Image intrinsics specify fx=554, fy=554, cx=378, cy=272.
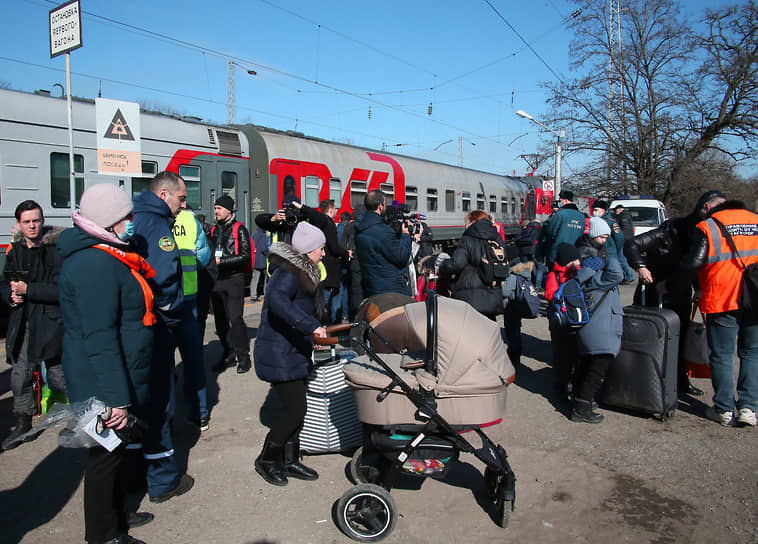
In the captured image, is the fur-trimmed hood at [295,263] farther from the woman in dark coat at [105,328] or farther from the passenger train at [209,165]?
the passenger train at [209,165]

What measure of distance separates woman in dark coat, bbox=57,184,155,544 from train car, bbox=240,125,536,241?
9175 millimetres

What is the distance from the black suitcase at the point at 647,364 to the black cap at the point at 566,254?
74cm

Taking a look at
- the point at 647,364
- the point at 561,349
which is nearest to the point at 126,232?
the point at 561,349

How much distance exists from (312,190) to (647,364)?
393 inches

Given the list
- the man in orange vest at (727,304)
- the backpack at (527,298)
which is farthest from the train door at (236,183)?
the man in orange vest at (727,304)

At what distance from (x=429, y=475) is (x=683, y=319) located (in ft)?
12.8

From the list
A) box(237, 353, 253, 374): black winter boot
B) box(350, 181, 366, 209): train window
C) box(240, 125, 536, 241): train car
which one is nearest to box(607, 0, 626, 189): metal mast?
box(240, 125, 536, 241): train car

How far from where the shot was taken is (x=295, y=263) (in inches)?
149

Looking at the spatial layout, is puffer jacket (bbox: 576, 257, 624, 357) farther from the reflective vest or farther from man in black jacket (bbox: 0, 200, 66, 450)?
man in black jacket (bbox: 0, 200, 66, 450)

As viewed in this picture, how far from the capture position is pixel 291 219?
5336 millimetres

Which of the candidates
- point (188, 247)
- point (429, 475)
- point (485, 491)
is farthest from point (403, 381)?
point (188, 247)

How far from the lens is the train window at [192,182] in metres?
10.9

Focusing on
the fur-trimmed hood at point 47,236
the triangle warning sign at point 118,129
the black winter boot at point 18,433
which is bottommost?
the black winter boot at point 18,433

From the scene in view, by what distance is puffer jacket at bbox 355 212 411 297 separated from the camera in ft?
18.3
